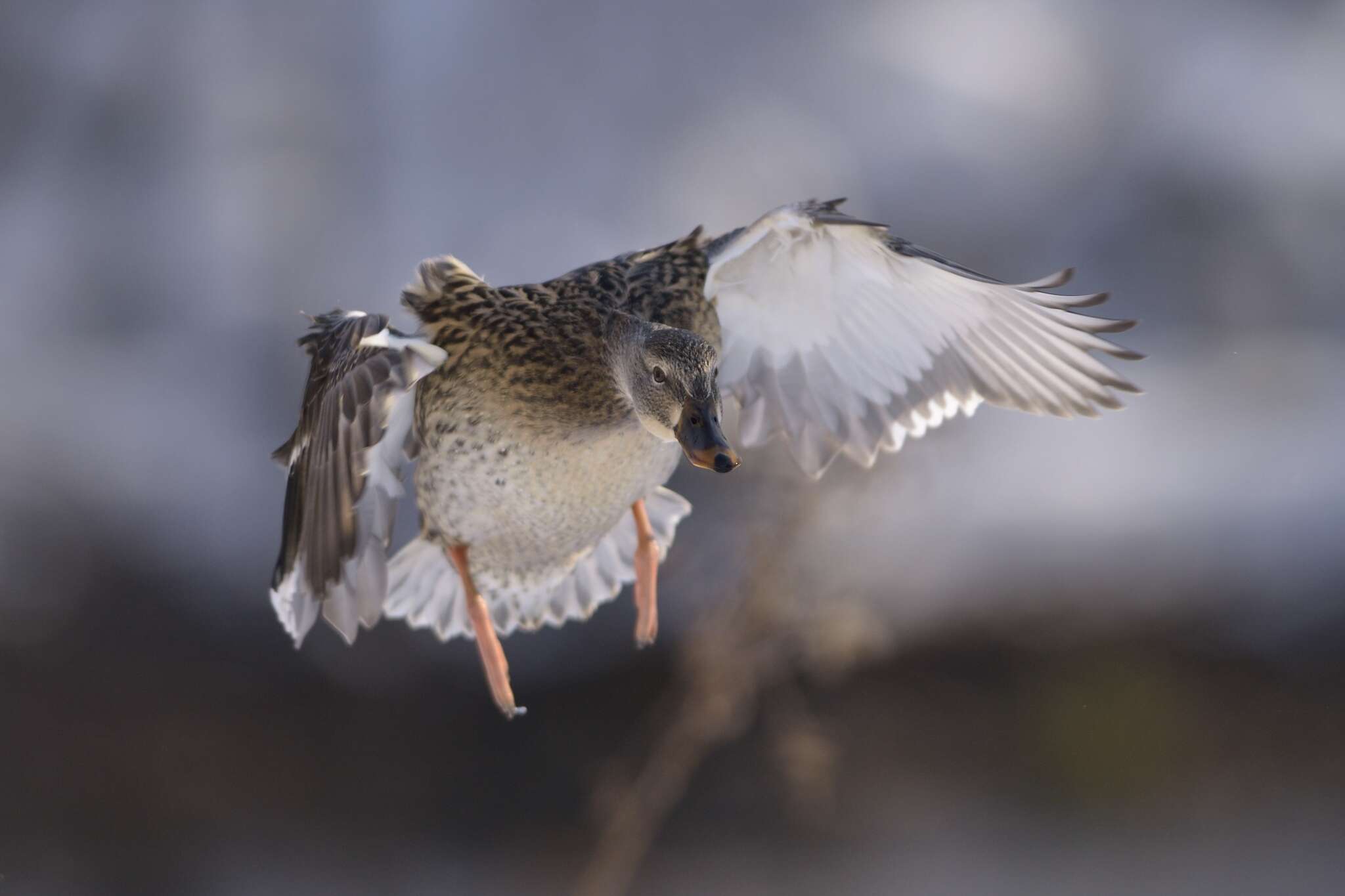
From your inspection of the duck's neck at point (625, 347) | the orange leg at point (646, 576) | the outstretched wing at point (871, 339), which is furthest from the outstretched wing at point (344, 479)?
the outstretched wing at point (871, 339)

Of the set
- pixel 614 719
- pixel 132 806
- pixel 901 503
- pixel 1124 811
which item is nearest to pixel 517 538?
pixel 901 503

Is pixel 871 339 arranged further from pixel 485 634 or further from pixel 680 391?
pixel 485 634

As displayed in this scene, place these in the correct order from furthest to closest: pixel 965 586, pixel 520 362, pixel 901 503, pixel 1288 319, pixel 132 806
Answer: pixel 1288 319 < pixel 965 586 < pixel 132 806 < pixel 901 503 < pixel 520 362

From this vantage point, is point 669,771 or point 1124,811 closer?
point 669,771

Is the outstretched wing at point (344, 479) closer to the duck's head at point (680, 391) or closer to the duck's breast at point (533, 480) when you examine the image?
the duck's breast at point (533, 480)

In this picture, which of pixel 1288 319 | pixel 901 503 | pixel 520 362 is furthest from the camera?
pixel 1288 319

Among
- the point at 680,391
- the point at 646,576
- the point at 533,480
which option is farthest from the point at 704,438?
the point at 646,576

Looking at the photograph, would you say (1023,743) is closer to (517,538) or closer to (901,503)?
(901,503)

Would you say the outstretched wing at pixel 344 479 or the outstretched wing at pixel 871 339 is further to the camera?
the outstretched wing at pixel 871 339
